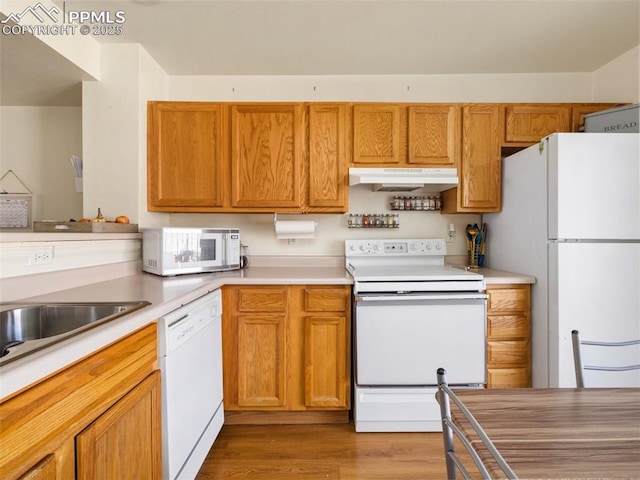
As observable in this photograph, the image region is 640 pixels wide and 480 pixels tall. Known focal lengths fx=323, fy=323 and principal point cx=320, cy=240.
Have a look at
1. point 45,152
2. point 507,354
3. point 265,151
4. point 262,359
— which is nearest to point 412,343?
point 507,354

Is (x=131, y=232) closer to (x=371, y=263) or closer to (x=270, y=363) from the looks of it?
(x=270, y=363)

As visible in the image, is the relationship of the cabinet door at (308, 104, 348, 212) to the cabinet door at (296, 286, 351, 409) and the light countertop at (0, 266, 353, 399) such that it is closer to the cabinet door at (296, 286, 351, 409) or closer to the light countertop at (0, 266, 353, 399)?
the light countertop at (0, 266, 353, 399)

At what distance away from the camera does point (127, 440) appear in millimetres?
945

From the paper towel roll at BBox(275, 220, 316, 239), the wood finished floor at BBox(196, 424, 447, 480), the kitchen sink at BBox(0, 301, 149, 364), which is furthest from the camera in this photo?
the paper towel roll at BBox(275, 220, 316, 239)

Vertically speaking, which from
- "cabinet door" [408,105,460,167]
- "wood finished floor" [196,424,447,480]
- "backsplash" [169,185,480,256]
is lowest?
"wood finished floor" [196,424,447,480]

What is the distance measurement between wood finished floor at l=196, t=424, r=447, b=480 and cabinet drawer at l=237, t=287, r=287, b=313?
0.72m

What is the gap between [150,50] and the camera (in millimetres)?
2172

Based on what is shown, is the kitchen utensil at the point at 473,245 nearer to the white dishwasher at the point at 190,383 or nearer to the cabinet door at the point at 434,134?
the cabinet door at the point at 434,134

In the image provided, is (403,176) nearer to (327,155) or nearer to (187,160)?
(327,155)

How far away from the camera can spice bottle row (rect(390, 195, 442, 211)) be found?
2.47 m

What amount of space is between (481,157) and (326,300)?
1.47 m

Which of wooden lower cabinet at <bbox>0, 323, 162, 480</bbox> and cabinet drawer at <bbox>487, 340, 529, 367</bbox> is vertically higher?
wooden lower cabinet at <bbox>0, 323, 162, 480</bbox>

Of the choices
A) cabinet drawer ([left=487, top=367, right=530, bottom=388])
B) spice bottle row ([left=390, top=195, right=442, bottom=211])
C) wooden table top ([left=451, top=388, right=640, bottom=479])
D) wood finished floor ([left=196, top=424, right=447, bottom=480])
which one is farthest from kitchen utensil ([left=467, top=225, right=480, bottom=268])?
wooden table top ([left=451, top=388, right=640, bottom=479])

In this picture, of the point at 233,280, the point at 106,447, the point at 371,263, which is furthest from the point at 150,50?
the point at 106,447
